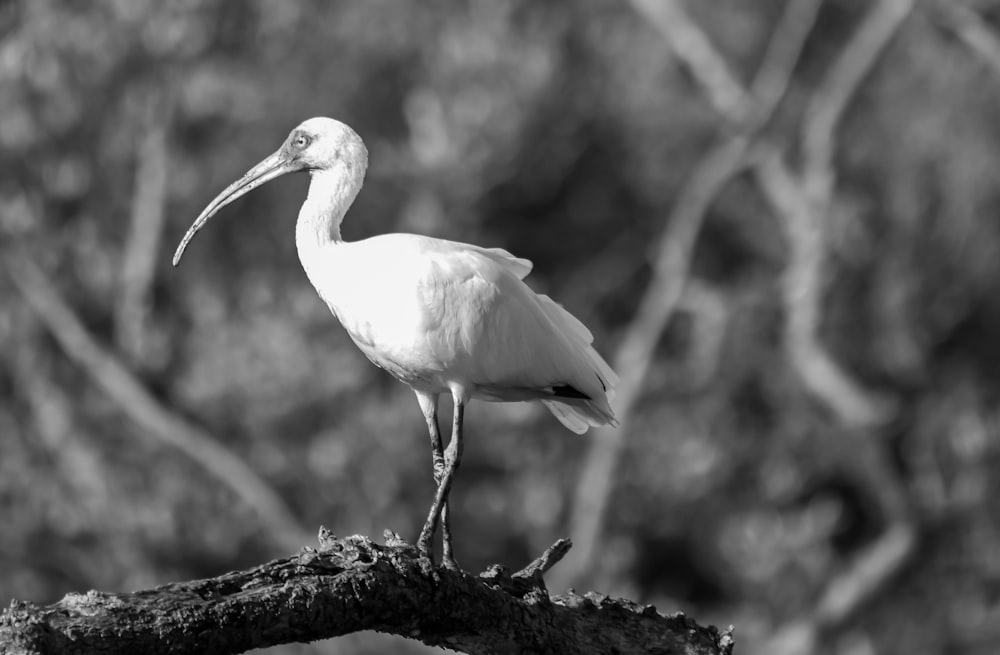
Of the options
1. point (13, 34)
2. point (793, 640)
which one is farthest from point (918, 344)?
point (13, 34)

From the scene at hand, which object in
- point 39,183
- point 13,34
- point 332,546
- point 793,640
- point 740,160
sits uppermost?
point 13,34

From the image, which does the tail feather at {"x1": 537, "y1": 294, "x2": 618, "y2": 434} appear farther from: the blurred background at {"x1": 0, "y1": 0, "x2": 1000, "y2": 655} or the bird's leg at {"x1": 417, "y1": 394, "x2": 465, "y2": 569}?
the blurred background at {"x1": 0, "y1": 0, "x2": 1000, "y2": 655}

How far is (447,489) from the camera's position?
6953 mm

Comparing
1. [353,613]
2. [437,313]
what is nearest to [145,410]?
[437,313]

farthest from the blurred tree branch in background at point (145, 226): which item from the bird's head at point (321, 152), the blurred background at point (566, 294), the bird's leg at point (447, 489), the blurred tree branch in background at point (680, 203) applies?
the bird's leg at point (447, 489)

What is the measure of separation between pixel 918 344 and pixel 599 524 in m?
4.18

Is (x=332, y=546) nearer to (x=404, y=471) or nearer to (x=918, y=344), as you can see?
(x=404, y=471)

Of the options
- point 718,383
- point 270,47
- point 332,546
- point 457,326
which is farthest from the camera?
point 270,47

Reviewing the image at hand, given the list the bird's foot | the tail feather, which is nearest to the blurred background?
the tail feather

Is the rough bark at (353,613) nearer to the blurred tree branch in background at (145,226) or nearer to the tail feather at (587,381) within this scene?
the tail feather at (587,381)

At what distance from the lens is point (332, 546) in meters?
5.45

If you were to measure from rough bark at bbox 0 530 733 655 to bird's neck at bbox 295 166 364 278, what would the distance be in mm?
1520

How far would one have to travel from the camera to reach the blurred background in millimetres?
18938

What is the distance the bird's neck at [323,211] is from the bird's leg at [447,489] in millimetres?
689
